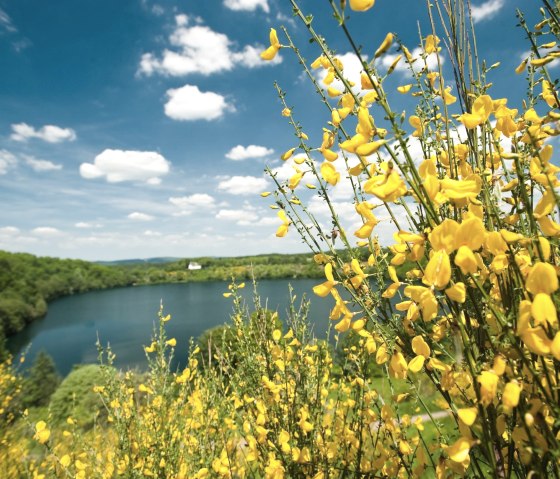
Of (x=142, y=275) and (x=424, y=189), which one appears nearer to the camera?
(x=424, y=189)

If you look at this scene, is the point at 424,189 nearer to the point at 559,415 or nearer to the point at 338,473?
the point at 559,415

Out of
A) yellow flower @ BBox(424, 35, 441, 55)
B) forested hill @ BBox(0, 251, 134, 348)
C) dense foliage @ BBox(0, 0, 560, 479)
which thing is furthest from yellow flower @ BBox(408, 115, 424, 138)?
forested hill @ BBox(0, 251, 134, 348)

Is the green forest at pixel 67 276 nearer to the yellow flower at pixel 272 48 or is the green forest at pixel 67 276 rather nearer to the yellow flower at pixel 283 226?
the yellow flower at pixel 283 226

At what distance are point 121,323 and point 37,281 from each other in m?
31.0

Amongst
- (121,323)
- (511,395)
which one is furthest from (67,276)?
(511,395)

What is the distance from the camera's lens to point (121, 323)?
4794 cm

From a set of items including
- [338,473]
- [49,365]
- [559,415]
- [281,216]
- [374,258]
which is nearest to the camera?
[559,415]

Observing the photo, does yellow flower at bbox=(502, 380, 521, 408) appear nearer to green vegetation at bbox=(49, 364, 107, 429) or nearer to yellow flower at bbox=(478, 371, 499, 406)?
yellow flower at bbox=(478, 371, 499, 406)

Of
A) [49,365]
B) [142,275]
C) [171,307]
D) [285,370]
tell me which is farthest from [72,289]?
[285,370]

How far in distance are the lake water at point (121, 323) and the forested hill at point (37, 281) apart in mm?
1990

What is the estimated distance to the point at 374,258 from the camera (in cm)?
119

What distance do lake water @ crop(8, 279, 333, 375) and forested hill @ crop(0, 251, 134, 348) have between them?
1.99 m

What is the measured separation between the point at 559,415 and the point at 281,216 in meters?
0.98

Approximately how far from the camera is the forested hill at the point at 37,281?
43831 mm
